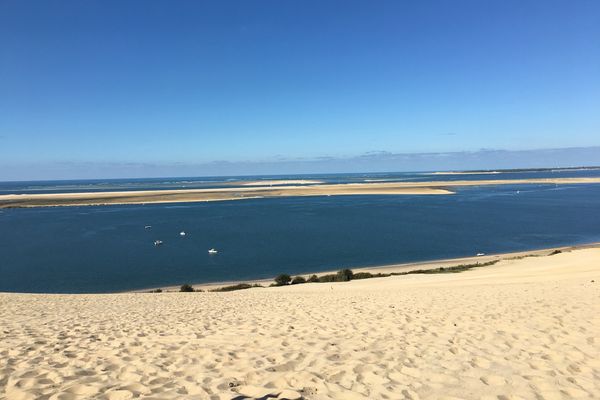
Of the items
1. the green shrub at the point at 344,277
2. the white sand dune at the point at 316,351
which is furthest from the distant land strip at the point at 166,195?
the white sand dune at the point at 316,351

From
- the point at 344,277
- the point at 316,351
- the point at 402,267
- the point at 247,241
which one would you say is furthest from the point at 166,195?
the point at 316,351

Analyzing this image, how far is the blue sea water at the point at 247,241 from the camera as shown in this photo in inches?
1156

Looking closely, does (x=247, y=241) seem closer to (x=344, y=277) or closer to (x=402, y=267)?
(x=402, y=267)

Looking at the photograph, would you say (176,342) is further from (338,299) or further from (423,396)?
(338,299)

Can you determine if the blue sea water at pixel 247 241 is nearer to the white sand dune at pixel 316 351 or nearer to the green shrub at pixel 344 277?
the green shrub at pixel 344 277

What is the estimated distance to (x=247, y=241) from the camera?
136 ft

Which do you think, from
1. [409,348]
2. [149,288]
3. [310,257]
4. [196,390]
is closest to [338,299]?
[409,348]

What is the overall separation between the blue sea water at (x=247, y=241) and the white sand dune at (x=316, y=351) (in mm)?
17947

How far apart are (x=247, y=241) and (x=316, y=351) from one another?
1375 inches

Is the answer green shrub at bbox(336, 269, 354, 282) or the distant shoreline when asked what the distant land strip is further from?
green shrub at bbox(336, 269, 354, 282)

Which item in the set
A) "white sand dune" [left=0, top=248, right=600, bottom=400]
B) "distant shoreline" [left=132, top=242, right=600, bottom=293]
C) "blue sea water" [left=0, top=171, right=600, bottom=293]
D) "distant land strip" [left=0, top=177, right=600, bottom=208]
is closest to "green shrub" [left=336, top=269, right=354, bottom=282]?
"distant shoreline" [left=132, top=242, right=600, bottom=293]

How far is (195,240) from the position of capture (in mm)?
42344

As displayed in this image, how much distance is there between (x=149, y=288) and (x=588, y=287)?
23.3m

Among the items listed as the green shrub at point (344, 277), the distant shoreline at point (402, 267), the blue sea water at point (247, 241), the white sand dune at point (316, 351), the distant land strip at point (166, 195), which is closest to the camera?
the white sand dune at point (316, 351)
